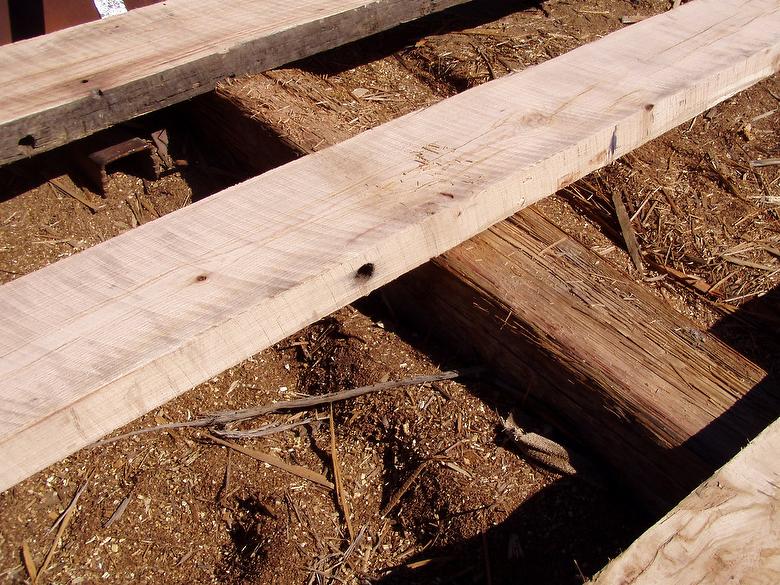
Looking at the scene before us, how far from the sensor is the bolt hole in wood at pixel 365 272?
1.93m

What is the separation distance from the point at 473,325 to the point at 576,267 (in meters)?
0.36

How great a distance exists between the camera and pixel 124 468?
2.31 metres

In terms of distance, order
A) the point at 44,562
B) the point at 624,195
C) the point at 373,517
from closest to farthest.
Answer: the point at 44,562, the point at 373,517, the point at 624,195

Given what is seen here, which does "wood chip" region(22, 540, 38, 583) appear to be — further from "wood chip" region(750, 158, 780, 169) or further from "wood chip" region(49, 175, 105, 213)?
"wood chip" region(750, 158, 780, 169)

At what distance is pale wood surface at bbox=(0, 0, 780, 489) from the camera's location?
1.61m

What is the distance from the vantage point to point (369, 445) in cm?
241

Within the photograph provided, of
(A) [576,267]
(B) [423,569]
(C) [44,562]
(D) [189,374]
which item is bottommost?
(B) [423,569]

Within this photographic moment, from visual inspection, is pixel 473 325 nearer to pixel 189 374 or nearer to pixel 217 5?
pixel 189 374

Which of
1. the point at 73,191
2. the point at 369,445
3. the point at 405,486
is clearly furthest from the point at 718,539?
the point at 73,191

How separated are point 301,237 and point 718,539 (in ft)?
3.79

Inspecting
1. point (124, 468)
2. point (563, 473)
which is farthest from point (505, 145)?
point (124, 468)

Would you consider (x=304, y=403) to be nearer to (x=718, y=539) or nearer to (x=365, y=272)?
(x=365, y=272)

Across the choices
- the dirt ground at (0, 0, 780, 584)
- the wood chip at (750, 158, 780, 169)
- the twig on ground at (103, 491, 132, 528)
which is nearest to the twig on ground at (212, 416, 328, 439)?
the dirt ground at (0, 0, 780, 584)

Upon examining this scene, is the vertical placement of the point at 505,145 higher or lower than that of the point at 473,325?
higher
